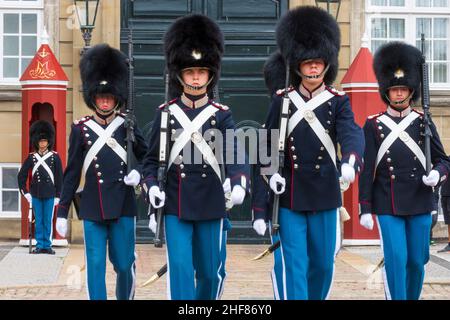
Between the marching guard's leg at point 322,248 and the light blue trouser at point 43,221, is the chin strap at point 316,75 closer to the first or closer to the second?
the marching guard's leg at point 322,248

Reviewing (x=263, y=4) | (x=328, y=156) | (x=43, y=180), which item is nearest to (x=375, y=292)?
(x=328, y=156)

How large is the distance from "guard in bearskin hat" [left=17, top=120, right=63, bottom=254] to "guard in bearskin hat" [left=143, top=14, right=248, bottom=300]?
6.99 m

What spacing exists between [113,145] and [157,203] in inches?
39.1

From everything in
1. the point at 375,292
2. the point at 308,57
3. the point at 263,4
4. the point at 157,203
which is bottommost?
the point at 375,292

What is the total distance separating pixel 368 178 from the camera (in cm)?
871

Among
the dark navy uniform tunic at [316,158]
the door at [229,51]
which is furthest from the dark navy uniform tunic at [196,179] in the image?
the door at [229,51]

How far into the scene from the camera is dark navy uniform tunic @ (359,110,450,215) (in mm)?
8594

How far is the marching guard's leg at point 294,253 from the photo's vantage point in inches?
307

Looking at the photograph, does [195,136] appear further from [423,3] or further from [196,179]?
[423,3]

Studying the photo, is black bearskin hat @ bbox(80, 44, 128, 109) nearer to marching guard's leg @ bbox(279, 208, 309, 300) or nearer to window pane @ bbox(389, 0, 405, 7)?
marching guard's leg @ bbox(279, 208, 309, 300)

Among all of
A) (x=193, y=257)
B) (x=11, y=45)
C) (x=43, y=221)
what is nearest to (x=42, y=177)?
(x=43, y=221)

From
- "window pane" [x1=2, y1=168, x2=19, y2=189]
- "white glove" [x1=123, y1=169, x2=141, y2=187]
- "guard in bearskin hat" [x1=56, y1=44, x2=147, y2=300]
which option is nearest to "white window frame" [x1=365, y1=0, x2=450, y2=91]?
"window pane" [x1=2, y1=168, x2=19, y2=189]
